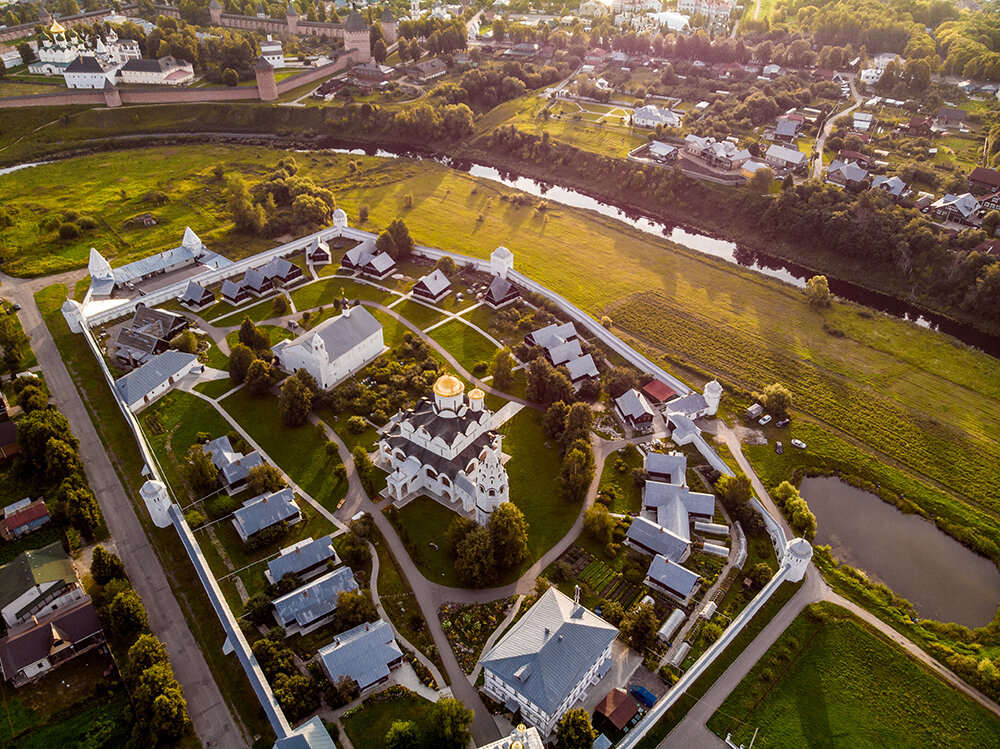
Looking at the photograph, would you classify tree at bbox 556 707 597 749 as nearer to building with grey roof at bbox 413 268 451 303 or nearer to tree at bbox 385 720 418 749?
tree at bbox 385 720 418 749

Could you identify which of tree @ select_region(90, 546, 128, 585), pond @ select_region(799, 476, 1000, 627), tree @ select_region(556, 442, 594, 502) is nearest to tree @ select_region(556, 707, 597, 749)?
tree @ select_region(556, 442, 594, 502)

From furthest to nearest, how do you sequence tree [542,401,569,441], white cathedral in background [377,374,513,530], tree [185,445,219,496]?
tree [542,401,569,441] < white cathedral in background [377,374,513,530] < tree [185,445,219,496]

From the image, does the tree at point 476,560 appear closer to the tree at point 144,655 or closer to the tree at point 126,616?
the tree at point 144,655

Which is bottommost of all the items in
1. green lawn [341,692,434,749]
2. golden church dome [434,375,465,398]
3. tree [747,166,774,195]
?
green lawn [341,692,434,749]

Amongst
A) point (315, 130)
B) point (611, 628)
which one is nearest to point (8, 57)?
point (315, 130)

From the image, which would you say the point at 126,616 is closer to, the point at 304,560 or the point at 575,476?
the point at 304,560

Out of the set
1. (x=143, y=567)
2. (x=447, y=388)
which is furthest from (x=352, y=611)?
(x=447, y=388)
